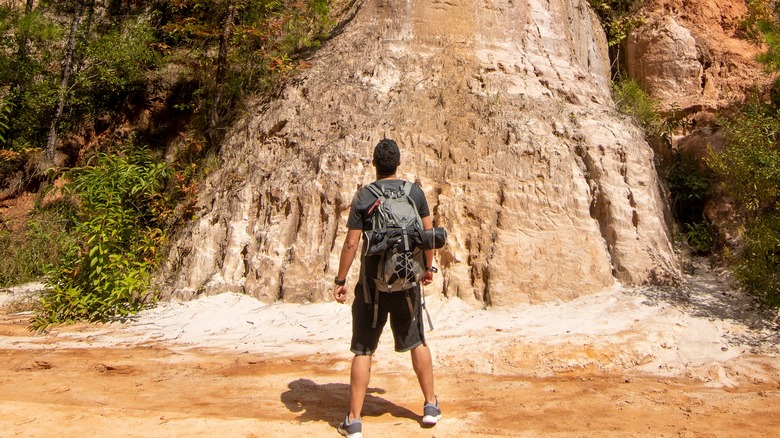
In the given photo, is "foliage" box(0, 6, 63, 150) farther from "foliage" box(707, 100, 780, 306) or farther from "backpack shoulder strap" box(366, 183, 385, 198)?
"foliage" box(707, 100, 780, 306)

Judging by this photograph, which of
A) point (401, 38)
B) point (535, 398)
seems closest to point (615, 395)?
point (535, 398)

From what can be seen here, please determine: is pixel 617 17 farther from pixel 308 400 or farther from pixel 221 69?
pixel 308 400

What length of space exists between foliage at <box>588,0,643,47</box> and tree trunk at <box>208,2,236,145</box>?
645 centimetres

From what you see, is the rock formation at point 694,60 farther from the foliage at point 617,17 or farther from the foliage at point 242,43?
the foliage at point 242,43

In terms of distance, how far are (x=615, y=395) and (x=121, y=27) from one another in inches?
475

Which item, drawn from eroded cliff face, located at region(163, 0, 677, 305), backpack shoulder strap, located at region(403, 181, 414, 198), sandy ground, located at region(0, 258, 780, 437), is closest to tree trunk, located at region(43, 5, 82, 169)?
eroded cliff face, located at region(163, 0, 677, 305)

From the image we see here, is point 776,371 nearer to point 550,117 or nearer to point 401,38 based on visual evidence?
point 550,117

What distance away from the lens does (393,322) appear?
376cm

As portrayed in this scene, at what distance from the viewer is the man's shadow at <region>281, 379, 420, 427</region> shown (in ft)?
13.0

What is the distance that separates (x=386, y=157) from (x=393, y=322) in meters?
0.99

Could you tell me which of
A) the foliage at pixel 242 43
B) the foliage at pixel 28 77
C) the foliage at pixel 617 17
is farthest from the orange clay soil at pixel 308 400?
the foliage at pixel 617 17

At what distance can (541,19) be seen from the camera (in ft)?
31.4

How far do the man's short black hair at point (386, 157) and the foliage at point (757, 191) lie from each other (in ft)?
14.4

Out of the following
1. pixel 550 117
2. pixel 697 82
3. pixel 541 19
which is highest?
pixel 541 19
